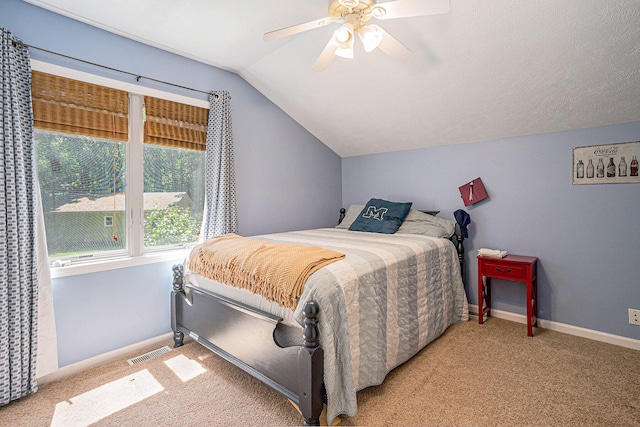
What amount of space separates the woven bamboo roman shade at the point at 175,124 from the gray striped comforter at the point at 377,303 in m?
1.18

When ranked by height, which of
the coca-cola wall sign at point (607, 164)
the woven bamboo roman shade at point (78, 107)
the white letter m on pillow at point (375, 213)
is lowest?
the white letter m on pillow at point (375, 213)

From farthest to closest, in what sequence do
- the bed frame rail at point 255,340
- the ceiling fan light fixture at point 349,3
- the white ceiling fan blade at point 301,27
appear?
the white ceiling fan blade at point 301,27, the ceiling fan light fixture at point 349,3, the bed frame rail at point 255,340

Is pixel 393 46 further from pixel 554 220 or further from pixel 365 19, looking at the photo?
pixel 554 220

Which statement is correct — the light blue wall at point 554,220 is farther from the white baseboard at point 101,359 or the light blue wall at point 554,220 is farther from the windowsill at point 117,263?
the white baseboard at point 101,359

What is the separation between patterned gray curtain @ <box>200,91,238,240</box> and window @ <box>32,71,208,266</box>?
119 mm

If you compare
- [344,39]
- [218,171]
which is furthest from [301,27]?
[218,171]

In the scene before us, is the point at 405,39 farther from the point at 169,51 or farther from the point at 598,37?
the point at 169,51

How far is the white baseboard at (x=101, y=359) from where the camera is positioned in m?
2.11

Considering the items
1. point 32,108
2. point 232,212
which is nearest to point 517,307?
point 232,212

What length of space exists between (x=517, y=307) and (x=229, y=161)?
3022 millimetres

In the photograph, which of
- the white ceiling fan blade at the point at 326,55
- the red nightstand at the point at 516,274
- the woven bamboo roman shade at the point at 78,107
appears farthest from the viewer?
the red nightstand at the point at 516,274

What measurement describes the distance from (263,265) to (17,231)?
1.50m

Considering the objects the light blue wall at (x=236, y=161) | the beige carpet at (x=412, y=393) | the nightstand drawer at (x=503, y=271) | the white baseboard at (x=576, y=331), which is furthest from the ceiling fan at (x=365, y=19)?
the white baseboard at (x=576, y=331)

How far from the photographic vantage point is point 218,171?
2.90 meters
